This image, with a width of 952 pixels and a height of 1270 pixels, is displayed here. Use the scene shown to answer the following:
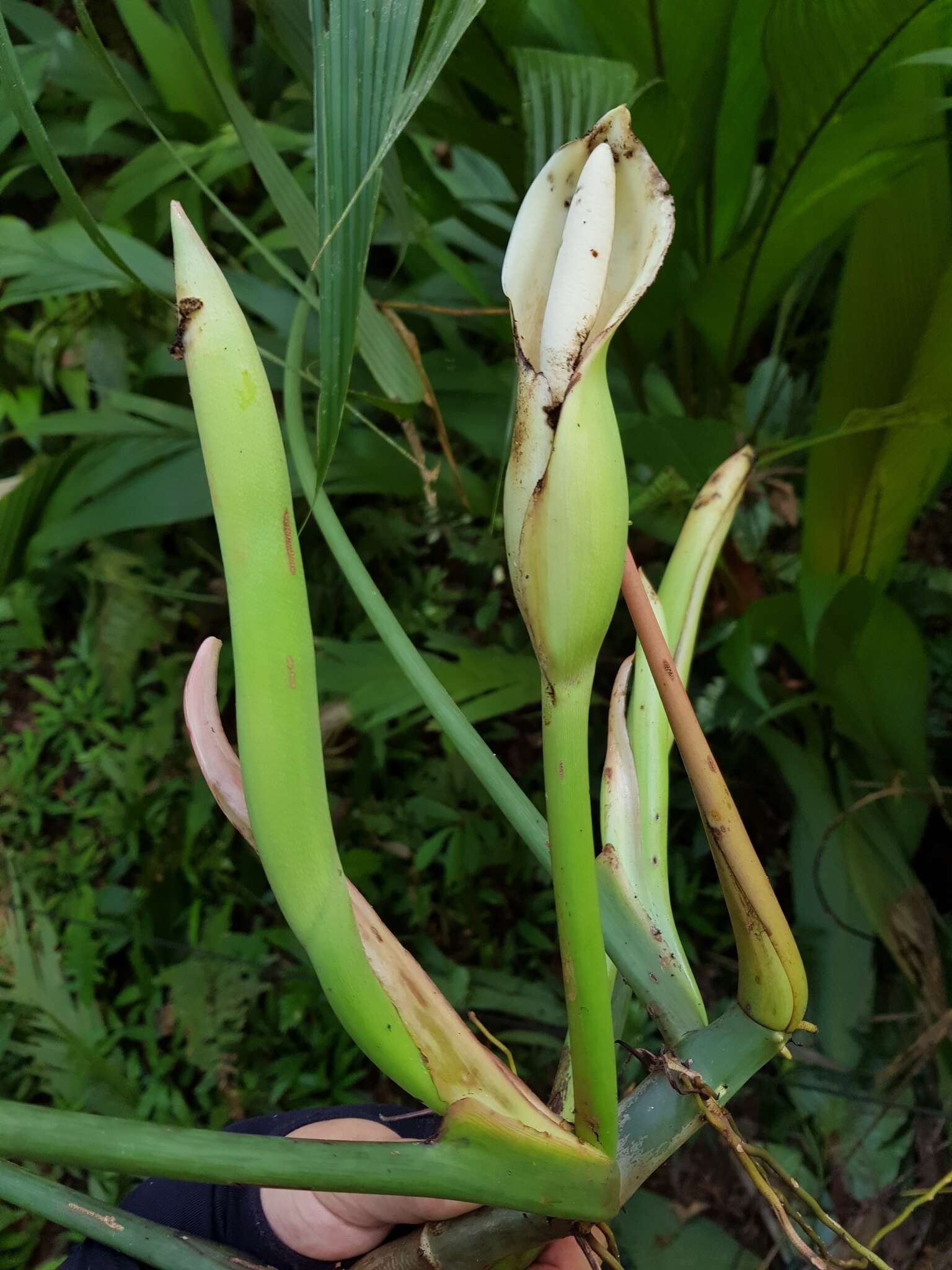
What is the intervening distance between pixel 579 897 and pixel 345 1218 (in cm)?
31

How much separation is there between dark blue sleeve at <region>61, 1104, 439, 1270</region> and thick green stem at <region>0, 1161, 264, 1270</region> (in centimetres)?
20

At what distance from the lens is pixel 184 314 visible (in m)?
0.24

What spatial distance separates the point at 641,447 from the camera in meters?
0.71

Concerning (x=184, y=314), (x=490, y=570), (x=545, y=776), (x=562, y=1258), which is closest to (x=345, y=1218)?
(x=562, y=1258)

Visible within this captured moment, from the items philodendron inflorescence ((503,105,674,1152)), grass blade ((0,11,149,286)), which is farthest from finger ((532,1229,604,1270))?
grass blade ((0,11,149,286))

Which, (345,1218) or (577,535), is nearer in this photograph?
(577,535)

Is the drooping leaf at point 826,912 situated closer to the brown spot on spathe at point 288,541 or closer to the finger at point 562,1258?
the finger at point 562,1258

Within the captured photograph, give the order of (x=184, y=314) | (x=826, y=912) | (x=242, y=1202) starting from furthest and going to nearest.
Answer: (x=826, y=912) → (x=242, y=1202) → (x=184, y=314)

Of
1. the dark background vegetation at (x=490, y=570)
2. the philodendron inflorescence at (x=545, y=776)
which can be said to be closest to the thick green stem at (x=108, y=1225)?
the philodendron inflorescence at (x=545, y=776)

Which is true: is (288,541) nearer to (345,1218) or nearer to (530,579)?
(530,579)

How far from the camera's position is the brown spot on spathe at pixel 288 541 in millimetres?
249

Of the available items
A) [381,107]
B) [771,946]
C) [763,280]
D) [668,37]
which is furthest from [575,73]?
[771,946]

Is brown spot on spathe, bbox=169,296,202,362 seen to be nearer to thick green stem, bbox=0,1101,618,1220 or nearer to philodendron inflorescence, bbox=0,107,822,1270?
philodendron inflorescence, bbox=0,107,822,1270

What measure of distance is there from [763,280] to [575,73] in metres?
0.24
